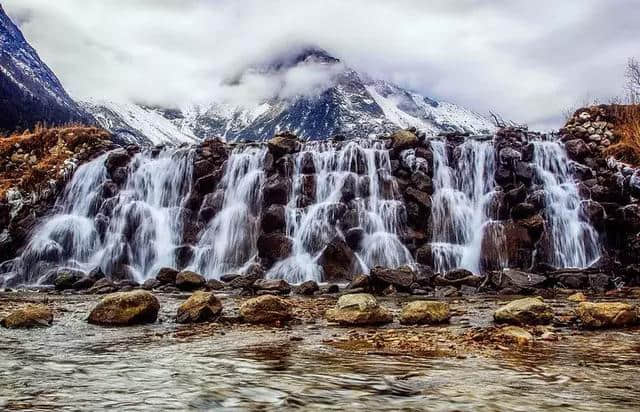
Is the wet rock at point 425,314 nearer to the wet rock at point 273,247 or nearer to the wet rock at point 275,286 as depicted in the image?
the wet rock at point 275,286

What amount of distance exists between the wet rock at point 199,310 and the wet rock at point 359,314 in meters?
2.30

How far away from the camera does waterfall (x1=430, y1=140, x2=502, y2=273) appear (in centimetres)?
2361

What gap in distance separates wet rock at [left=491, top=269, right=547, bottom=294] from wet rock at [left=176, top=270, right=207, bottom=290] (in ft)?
32.7

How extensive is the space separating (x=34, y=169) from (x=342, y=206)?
1721 cm

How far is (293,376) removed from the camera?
606cm

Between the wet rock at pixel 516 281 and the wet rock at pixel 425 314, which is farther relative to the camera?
the wet rock at pixel 516 281

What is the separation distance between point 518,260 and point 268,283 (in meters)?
10.5

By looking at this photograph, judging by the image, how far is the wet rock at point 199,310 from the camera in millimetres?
11094

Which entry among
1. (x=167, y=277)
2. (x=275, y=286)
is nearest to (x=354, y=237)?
(x=275, y=286)

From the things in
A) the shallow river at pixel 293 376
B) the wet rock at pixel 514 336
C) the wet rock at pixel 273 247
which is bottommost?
the shallow river at pixel 293 376

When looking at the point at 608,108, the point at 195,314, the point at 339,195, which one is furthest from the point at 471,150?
the point at 195,314

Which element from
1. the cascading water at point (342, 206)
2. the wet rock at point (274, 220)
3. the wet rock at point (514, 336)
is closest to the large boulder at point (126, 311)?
the wet rock at point (514, 336)

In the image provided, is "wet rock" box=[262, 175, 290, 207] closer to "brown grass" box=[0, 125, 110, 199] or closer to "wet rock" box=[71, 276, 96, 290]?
"wet rock" box=[71, 276, 96, 290]

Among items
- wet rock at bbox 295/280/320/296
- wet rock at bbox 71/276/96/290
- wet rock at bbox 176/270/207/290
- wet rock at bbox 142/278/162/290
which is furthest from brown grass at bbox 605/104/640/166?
wet rock at bbox 71/276/96/290
